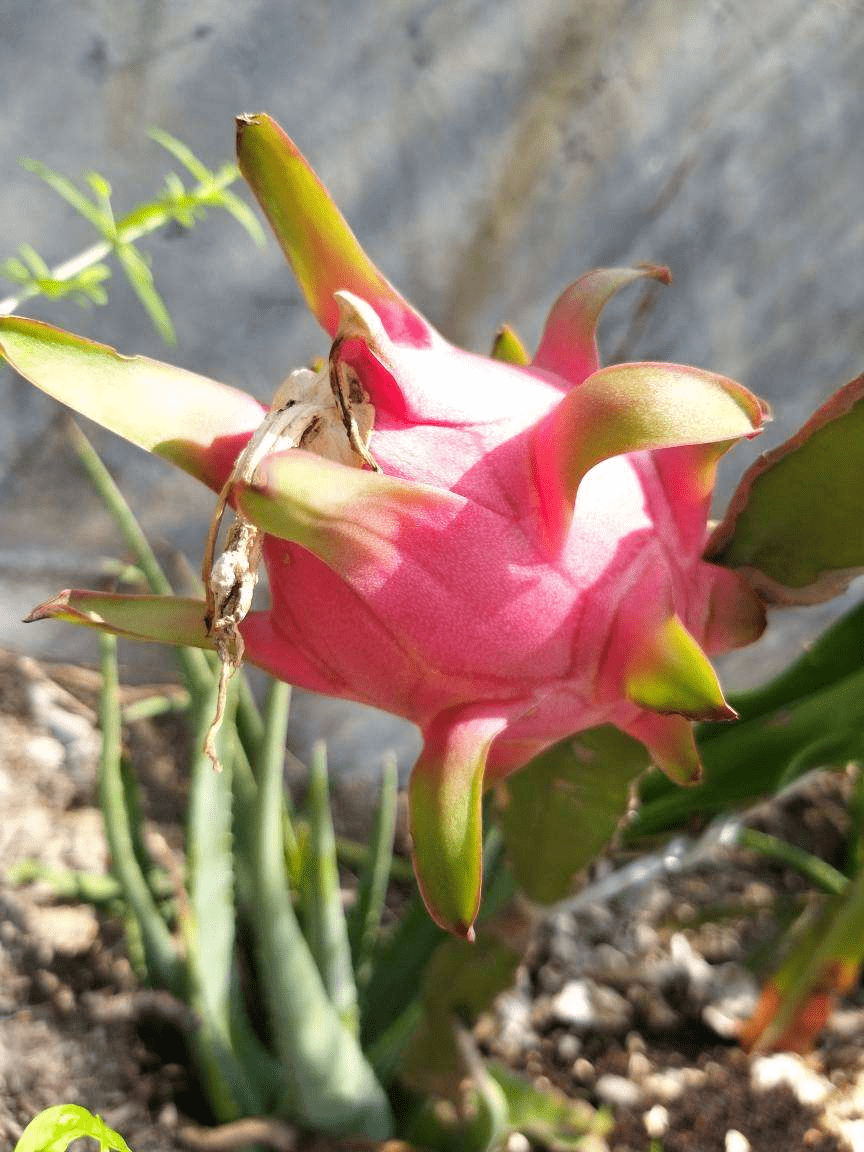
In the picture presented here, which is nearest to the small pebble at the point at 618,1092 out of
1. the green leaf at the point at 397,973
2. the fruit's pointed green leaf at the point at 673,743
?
the green leaf at the point at 397,973

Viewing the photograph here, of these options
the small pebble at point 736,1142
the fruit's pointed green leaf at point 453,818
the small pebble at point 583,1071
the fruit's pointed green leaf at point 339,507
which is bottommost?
the small pebble at point 583,1071

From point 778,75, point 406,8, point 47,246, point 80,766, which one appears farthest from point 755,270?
point 80,766

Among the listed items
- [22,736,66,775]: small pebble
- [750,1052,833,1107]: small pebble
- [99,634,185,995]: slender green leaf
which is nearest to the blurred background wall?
[22,736,66,775]: small pebble

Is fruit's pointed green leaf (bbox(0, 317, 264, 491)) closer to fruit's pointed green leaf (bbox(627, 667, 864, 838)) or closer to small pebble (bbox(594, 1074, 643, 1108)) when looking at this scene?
fruit's pointed green leaf (bbox(627, 667, 864, 838))

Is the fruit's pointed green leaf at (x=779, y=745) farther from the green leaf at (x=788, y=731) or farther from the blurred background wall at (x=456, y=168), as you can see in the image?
the blurred background wall at (x=456, y=168)

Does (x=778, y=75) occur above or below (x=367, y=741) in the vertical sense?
above

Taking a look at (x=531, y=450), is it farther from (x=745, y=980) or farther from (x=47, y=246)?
(x=745, y=980)
